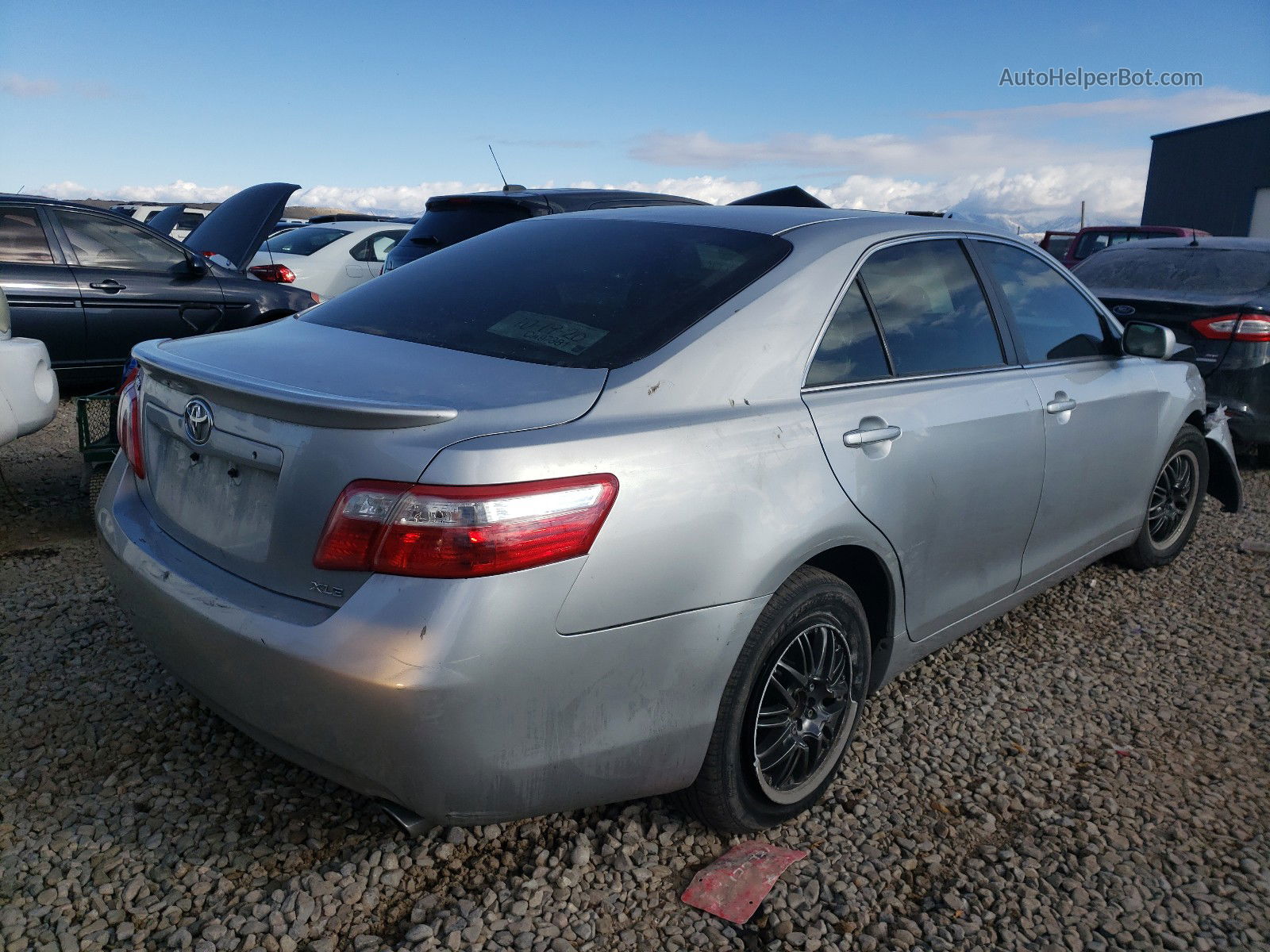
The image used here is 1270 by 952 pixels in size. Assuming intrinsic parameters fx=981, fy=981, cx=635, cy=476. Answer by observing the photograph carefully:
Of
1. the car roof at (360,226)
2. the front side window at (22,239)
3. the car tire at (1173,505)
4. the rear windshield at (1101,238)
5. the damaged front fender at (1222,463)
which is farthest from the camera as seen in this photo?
the rear windshield at (1101,238)

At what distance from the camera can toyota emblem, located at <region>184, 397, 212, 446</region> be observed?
7.16ft

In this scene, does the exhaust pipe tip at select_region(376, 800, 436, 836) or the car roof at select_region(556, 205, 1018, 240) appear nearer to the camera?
the exhaust pipe tip at select_region(376, 800, 436, 836)

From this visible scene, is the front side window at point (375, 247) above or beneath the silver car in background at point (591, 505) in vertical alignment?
beneath

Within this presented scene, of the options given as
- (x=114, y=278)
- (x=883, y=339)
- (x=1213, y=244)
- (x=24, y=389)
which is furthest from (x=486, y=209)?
(x=1213, y=244)

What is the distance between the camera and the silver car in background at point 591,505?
6.10 feet

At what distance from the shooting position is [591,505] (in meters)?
1.92

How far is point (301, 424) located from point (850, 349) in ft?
4.71

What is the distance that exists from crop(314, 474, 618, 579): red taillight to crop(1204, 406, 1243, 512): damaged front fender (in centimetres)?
394

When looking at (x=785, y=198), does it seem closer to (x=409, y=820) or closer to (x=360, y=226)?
(x=409, y=820)

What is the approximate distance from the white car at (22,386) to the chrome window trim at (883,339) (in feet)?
11.1

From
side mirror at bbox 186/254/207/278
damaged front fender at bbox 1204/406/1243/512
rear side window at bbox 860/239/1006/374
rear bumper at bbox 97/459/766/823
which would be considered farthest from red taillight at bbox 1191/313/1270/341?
side mirror at bbox 186/254/207/278

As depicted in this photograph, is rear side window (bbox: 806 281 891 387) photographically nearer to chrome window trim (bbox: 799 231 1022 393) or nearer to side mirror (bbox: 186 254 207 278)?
chrome window trim (bbox: 799 231 1022 393)

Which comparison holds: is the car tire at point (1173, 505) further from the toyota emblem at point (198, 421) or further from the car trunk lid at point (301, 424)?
the toyota emblem at point (198, 421)

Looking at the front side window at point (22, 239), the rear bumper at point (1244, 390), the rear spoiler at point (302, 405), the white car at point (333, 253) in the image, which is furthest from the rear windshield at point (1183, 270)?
the white car at point (333, 253)
